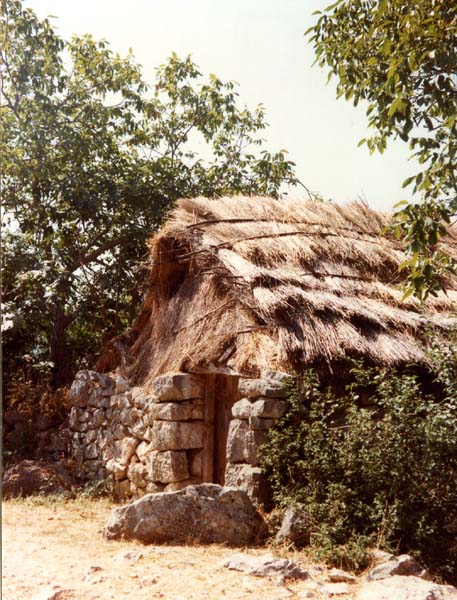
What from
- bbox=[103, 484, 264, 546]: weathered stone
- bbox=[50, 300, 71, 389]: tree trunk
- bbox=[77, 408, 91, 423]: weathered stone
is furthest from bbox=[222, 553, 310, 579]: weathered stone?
bbox=[50, 300, 71, 389]: tree trunk

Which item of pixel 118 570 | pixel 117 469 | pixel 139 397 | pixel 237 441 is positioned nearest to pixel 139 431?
pixel 139 397

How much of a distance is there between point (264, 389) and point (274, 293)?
4.11 feet

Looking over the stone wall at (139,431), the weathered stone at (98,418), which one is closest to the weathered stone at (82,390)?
the stone wall at (139,431)

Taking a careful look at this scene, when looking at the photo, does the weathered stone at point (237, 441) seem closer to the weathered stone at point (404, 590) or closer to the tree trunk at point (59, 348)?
the weathered stone at point (404, 590)

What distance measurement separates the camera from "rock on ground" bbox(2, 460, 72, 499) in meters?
8.63

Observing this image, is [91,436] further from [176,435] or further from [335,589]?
[335,589]

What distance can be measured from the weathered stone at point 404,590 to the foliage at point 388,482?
24.4 inches

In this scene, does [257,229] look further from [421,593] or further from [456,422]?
[421,593]

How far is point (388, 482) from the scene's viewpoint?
5598 millimetres

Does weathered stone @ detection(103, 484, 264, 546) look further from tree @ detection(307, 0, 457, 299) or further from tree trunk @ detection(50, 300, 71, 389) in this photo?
tree trunk @ detection(50, 300, 71, 389)

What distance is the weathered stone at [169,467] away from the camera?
24.6 feet

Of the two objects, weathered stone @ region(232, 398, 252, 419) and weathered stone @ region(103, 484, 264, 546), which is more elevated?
weathered stone @ region(232, 398, 252, 419)

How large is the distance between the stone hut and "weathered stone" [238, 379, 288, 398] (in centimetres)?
1

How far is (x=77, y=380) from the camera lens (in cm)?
1021
